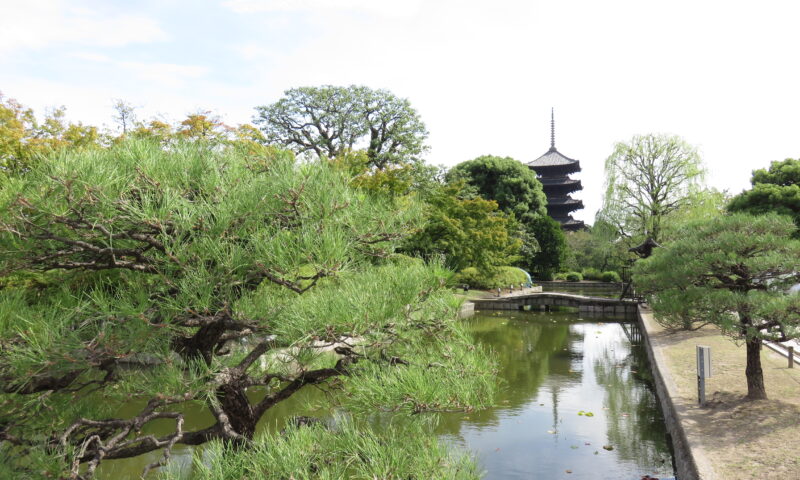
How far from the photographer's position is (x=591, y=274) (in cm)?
3559

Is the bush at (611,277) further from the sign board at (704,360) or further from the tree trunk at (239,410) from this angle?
the tree trunk at (239,410)

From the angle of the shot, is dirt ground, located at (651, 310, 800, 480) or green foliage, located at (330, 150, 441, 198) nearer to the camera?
dirt ground, located at (651, 310, 800, 480)

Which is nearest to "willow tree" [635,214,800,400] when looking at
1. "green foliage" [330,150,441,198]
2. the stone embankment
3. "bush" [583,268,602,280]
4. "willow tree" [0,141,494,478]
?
the stone embankment

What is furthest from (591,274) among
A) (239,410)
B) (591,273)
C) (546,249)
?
(239,410)

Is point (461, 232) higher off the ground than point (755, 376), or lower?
higher

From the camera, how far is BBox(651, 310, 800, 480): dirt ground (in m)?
4.43

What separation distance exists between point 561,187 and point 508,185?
12.0 m

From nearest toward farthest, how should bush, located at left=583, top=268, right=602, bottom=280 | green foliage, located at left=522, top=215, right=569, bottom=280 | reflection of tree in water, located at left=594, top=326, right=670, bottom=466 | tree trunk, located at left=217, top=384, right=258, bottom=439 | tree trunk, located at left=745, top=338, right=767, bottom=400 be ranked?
tree trunk, located at left=217, top=384, right=258, bottom=439, reflection of tree in water, located at left=594, top=326, right=670, bottom=466, tree trunk, located at left=745, top=338, right=767, bottom=400, green foliage, located at left=522, top=215, right=569, bottom=280, bush, located at left=583, top=268, right=602, bottom=280

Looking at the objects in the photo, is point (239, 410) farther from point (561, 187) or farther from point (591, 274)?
point (561, 187)

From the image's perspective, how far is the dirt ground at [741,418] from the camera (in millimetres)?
4426

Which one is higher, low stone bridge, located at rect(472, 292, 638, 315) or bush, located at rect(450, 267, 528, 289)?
bush, located at rect(450, 267, 528, 289)

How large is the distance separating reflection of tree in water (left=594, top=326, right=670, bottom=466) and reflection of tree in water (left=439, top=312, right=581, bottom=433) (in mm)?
729

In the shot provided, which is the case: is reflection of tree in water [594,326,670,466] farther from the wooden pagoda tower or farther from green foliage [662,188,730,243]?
the wooden pagoda tower

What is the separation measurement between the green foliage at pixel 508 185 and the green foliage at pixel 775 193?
17.4 meters
